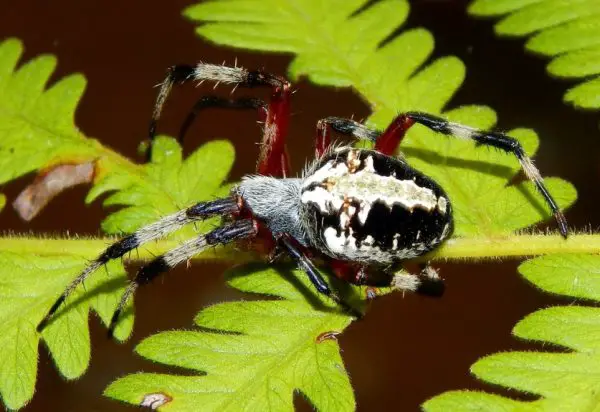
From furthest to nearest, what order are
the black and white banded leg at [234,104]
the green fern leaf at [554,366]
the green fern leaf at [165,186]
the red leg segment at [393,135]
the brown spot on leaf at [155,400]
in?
the black and white banded leg at [234,104]
the green fern leaf at [165,186]
the red leg segment at [393,135]
the brown spot on leaf at [155,400]
the green fern leaf at [554,366]

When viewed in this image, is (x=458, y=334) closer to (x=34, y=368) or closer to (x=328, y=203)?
(x=328, y=203)

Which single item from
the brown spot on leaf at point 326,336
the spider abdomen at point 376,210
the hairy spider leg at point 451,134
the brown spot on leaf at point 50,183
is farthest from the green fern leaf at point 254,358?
the brown spot on leaf at point 50,183

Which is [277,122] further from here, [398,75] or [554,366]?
[554,366]

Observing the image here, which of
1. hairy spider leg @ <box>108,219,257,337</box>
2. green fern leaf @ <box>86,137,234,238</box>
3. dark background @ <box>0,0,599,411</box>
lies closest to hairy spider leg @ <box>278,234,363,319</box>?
hairy spider leg @ <box>108,219,257,337</box>

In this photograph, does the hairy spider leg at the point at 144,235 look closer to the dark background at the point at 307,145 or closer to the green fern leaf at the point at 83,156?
the green fern leaf at the point at 83,156

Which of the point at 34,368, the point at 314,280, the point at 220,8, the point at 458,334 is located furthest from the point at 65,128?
the point at 458,334
